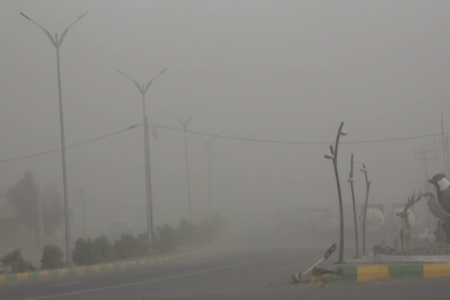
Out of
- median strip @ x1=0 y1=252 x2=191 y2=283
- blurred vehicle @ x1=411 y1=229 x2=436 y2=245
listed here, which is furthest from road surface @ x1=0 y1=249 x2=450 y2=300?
blurred vehicle @ x1=411 y1=229 x2=436 y2=245

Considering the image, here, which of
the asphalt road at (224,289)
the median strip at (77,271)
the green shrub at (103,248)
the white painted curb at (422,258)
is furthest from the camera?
the green shrub at (103,248)

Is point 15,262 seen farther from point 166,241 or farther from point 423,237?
point 423,237

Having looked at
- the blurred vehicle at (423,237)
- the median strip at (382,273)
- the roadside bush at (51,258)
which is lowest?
the blurred vehicle at (423,237)

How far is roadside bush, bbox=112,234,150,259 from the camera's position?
42.9 metres

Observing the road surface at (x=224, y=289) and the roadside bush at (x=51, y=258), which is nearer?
the road surface at (x=224, y=289)

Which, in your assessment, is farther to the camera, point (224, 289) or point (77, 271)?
point (77, 271)

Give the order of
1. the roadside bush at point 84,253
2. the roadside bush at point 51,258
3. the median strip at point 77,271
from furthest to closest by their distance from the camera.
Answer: the roadside bush at point 84,253
the roadside bush at point 51,258
the median strip at point 77,271

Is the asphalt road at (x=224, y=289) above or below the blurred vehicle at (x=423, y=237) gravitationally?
above

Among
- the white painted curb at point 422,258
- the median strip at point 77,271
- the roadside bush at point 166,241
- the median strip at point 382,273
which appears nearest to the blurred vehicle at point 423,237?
the roadside bush at point 166,241

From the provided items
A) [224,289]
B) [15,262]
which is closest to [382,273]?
[224,289]

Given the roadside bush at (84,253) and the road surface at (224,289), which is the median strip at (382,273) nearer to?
the road surface at (224,289)

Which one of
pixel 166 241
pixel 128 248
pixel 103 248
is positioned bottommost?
pixel 166 241

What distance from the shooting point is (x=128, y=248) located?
143 ft

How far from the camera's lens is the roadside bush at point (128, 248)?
42.9m
